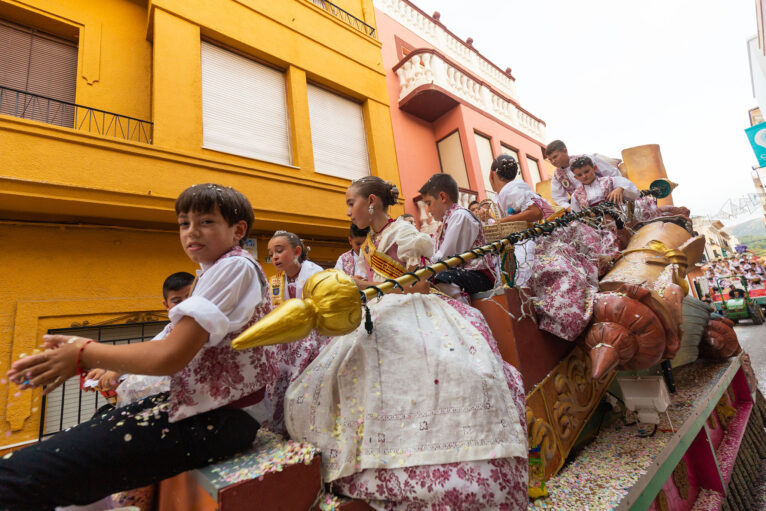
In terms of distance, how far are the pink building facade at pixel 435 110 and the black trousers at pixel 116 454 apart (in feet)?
24.3

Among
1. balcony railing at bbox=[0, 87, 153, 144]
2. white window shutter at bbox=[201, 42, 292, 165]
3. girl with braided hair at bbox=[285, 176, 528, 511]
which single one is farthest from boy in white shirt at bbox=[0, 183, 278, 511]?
white window shutter at bbox=[201, 42, 292, 165]

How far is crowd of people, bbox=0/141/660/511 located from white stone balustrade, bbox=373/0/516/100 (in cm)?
1092

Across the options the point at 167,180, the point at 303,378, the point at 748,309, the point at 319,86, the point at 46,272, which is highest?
the point at 319,86

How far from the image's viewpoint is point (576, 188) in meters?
3.92

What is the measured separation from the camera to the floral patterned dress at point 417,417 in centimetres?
97

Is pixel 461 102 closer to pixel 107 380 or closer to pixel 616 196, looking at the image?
pixel 616 196

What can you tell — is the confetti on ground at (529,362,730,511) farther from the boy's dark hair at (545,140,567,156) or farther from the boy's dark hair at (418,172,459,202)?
the boy's dark hair at (545,140,567,156)

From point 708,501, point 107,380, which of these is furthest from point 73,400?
point 708,501

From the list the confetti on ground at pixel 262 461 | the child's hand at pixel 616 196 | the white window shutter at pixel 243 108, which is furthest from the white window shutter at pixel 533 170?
the confetti on ground at pixel 262 461

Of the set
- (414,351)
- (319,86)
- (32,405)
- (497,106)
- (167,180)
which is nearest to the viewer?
(414,351)

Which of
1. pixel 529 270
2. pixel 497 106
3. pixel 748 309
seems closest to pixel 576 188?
pixel 529 270

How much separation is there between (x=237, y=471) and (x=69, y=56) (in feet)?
21.9

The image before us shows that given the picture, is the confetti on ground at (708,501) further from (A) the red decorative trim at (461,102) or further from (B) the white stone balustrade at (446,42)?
(B) the white stone balustrade at (446,42)

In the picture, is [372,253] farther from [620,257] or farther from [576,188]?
[576,188]
